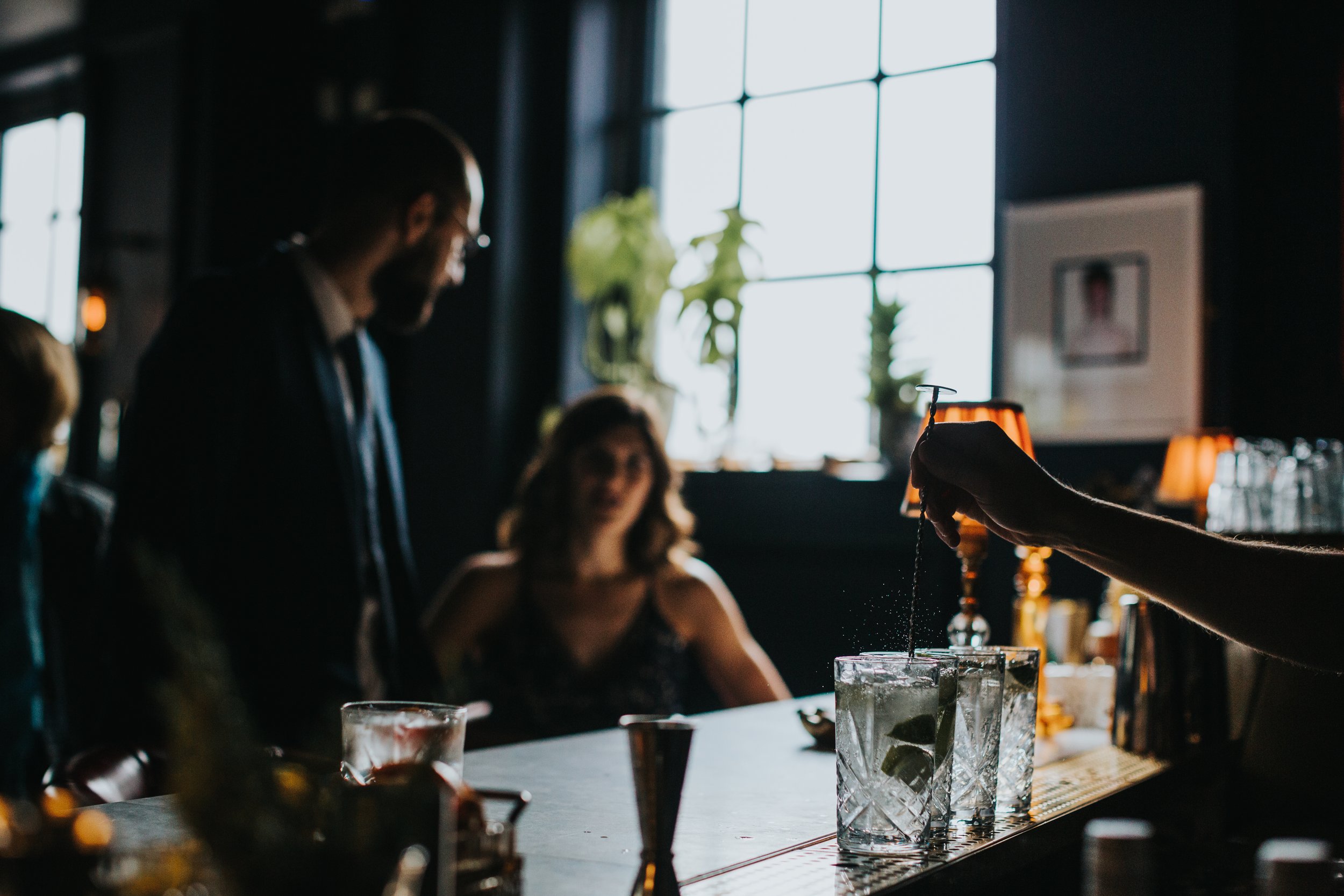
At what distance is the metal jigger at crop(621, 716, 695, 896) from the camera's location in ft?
2.56

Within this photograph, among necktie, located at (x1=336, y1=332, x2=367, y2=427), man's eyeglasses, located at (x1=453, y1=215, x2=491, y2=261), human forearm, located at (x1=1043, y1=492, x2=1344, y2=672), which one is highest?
man's eyeglasses, located at (x1=453, y1=215, x2=491, y2=261)

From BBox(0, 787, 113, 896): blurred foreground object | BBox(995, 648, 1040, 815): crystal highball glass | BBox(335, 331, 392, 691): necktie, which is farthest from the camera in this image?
BBox(335, 331, 392, 691): necktie

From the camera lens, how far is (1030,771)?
112 centimetres

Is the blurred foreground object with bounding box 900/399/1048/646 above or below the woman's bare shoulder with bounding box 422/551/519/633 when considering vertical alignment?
above

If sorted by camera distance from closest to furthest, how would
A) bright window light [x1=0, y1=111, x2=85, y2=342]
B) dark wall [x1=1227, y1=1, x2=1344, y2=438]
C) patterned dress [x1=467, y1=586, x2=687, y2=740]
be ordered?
patterned dress [x1=467, y1=586, x2=687, y2=740] < dark wall [x1=1227, y1=1, x2=1344, y2=438] < bright window light [x1=0, y1=111, x2=85, y2=342]

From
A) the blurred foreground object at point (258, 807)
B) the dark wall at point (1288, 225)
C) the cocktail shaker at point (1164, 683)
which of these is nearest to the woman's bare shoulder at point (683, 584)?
the cocktail shaker at point (1164, 683)

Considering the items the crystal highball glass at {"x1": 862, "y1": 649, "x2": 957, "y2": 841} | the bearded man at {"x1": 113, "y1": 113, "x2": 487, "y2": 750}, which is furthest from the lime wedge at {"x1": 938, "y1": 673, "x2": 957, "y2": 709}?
the bearded man at {"x1": 113, "y1": 113, "x2": 487, "y2": 750}

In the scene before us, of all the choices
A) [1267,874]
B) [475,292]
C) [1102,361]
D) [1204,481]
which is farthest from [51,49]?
[1267,874]

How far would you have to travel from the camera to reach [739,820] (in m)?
1.03

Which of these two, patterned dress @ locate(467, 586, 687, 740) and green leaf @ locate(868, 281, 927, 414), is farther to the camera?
green leaf @ locate(868, 281, 927, 414)

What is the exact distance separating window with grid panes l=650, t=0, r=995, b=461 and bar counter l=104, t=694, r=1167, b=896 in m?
2.35

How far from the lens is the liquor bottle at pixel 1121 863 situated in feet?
2.71

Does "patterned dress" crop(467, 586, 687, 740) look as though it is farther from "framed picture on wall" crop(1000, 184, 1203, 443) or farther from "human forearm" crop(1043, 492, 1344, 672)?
"human forearm" crop(1043, 492, 1344, 672)

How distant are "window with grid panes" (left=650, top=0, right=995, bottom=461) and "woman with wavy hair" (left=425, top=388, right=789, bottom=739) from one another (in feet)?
3.55
